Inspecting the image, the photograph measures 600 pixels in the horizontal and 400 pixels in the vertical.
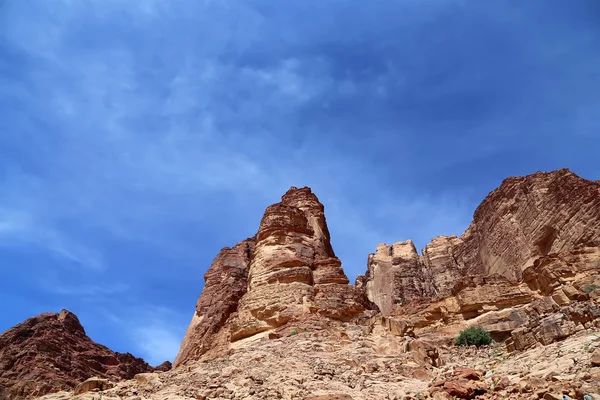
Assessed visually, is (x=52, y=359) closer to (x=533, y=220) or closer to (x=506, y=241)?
(x=506, y=241)

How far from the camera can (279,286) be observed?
1447 inches

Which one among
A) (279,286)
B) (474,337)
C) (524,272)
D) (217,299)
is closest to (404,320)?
(474,337)

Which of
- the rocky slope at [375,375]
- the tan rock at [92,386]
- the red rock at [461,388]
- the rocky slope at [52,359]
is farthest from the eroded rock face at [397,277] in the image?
the red rock at [461,388]

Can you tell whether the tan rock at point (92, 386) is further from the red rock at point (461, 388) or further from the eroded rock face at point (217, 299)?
the eroded rock face at point (217, 299)

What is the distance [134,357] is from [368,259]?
45.4 meters

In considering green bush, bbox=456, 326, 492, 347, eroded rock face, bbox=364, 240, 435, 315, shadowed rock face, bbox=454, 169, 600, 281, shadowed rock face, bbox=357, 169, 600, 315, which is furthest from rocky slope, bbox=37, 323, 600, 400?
eroded rock face, bbox=364, 240, 435, 315

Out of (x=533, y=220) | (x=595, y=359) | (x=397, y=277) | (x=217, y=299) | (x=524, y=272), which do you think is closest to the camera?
(x=595, y=359)

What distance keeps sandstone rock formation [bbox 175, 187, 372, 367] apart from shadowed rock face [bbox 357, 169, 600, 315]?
35.0ft

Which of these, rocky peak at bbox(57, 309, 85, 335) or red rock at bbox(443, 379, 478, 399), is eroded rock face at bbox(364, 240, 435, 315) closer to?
rocky peak at bbox(57, 309, 85, 335)

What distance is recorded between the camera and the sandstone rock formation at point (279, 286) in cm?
3416

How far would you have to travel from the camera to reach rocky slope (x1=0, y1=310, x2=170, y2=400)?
163 ft

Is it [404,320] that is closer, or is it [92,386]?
[92,386]

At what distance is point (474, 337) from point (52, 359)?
167 ft

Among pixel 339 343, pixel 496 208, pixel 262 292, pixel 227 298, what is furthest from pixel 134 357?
pixel 496 208
